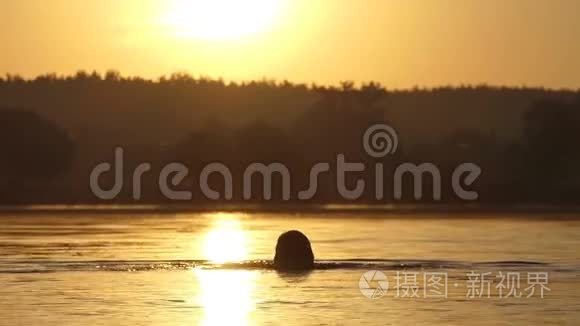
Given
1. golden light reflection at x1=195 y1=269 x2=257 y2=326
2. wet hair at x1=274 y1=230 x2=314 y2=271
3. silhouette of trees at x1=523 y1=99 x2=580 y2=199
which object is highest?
silhouette of trees at x1=523 y1=99 x2=580 y2=199

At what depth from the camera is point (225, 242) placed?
40.5 metres

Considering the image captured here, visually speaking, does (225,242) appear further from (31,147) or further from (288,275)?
(31,147)

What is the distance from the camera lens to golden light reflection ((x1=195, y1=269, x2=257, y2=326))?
82.9ft

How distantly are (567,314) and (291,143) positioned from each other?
161 ft

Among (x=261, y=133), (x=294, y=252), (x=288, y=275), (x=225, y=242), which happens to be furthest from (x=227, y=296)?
(x=261, y=133)

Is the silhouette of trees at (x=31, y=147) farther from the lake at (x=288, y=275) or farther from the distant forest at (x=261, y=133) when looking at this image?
the lake at (x=288, y=275)

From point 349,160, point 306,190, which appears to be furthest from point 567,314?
point 349,160

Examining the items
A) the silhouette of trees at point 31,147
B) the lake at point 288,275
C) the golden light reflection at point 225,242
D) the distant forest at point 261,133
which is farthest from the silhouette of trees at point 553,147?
the golden light reflection at point 225,242

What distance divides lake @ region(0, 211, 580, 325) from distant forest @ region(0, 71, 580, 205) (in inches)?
713

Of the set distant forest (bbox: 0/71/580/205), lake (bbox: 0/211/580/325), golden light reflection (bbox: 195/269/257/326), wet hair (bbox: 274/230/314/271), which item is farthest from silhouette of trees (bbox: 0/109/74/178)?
golden light reflection (bbox: 195/269/257/326)

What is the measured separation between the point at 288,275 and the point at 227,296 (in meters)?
3.88

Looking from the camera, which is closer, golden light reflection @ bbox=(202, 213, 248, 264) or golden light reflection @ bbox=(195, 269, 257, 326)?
golden light reflection @ bbox=(195, 269, 257, 326)

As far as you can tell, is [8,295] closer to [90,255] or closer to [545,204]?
[90,255]

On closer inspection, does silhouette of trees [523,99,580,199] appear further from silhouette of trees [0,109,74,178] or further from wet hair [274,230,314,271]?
wet hair [274,230,314,271]
